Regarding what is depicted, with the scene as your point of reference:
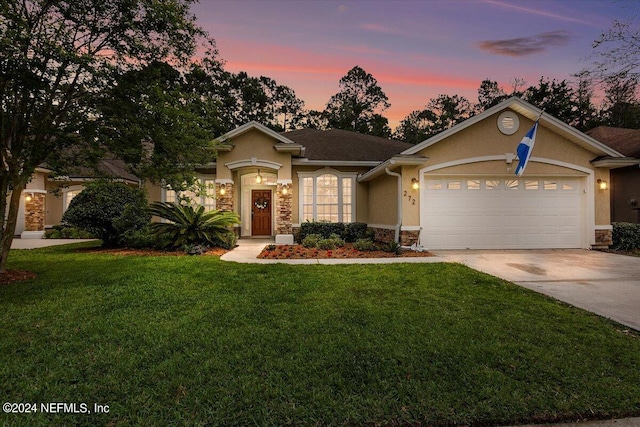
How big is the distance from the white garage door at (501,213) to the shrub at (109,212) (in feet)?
30.1

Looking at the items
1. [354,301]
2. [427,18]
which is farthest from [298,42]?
[354,301]

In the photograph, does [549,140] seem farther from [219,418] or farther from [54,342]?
[54,342]

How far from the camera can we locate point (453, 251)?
373 inches

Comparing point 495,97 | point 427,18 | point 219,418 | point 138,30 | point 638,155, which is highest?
point 495,97

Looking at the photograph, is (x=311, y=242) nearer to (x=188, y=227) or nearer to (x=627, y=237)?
(x=188, y=227)

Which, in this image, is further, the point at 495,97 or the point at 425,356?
the point at 495,97

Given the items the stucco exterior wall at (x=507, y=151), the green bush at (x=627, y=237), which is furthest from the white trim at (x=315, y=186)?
the green bush at (x=627, y=237)

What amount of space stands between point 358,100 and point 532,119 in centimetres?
2368

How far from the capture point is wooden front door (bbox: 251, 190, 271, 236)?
13188 millimetres

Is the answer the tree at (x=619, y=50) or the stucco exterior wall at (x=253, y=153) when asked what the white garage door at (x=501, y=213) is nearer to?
the tree at (x=619, y=50)

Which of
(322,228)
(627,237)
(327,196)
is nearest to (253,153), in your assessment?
(327,196)

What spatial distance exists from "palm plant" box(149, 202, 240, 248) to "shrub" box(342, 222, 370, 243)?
4440 mm

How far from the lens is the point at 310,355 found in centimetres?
284

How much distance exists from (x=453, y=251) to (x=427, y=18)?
7.69m
